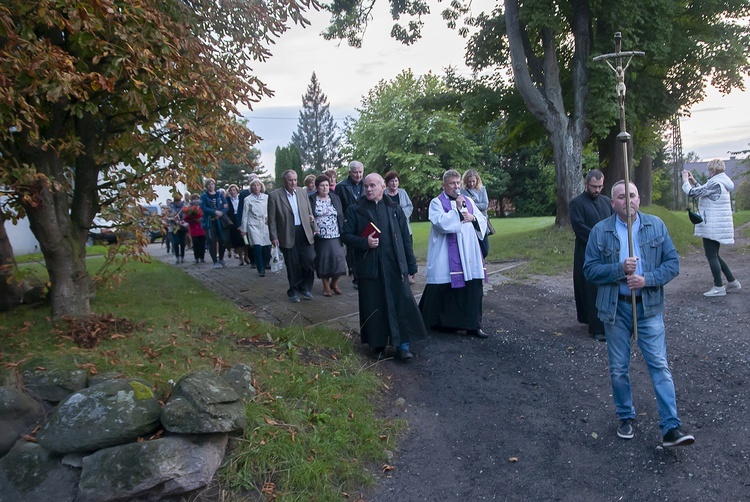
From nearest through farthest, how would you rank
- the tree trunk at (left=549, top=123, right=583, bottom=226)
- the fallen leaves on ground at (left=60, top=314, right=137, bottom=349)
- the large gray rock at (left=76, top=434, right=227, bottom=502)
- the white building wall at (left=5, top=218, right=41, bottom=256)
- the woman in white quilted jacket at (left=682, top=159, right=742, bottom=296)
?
the large gray rock at (left=76, top=434, right=227, bottom=502) < the fallen leaves on ground at (left=60, top=314, right=137, bottom=349) < the woman in white quilted jacket at (left=682, top=159, right=742, bottom=296) < the tree trunk at (left=549, top=123, right=583, bottom=226) < the white building wall at (left=5, top=218, right=41, bottom=256)

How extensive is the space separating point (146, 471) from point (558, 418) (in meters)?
3.43

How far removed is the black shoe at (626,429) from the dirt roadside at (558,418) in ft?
0.24

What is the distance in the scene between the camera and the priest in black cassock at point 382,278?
684cm

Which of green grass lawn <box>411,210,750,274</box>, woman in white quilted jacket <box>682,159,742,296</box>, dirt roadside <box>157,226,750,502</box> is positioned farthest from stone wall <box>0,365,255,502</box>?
green grass lawn <box>411,210,750,274</box>

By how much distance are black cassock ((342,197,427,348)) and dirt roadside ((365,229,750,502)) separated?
407 millimetres

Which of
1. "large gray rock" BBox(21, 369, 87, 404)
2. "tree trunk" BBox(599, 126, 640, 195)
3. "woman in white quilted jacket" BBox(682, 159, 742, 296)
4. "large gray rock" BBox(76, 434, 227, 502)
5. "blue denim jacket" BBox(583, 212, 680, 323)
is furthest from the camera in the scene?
"tree trunk" BBox(599, 126, 640, 195)

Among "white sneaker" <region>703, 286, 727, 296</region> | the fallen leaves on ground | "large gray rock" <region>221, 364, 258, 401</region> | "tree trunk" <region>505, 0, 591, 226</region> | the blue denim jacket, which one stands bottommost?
"white sneaker" <region>703, 286, 727, 296</region>

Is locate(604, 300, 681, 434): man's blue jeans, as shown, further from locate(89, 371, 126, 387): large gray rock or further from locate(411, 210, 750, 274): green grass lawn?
locate(411, 210, 750, 274): green grass lawn

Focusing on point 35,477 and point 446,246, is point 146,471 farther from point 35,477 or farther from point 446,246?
point 446,246

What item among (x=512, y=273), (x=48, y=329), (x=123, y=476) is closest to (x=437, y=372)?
(x=123, y=476)

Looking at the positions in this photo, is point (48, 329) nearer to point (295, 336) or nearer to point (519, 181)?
point (295, 336)

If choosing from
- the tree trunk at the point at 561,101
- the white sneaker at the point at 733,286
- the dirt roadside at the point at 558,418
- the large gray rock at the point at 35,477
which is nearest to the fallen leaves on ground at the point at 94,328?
the large gray rock at the point at 35,477

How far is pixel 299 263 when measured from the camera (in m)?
9.66

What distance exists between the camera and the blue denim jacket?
182 inches
